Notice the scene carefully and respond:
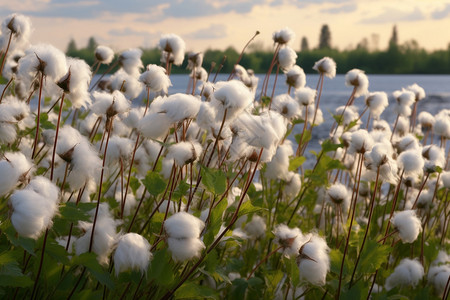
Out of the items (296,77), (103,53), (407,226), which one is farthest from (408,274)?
(103,53)

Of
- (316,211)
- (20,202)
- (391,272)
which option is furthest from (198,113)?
(316,211)

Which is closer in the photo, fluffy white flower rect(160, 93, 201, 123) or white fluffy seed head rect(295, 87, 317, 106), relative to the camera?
fluffy white flower rect(160, 93, 201, 123)

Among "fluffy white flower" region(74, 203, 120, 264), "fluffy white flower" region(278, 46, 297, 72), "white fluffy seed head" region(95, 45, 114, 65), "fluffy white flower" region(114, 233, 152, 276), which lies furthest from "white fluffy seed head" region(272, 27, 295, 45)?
"fluffy white flower" region(114, 233, 152, 276)

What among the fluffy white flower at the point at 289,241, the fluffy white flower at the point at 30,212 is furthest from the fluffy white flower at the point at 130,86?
the fluffy white flower at the point at 30,212

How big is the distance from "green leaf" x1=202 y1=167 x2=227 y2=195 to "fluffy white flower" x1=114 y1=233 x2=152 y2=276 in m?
0.22

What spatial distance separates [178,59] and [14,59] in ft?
3.93

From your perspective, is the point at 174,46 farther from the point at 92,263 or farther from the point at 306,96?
the point at 92,263

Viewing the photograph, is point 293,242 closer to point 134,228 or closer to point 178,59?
point 134,228

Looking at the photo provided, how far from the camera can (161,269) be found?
128cm

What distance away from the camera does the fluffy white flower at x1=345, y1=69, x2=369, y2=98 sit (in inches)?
110

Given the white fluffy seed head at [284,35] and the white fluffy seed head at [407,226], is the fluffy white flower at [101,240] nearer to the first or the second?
the white fluffy seed head at [407,226]

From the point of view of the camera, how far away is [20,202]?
104 centimetres

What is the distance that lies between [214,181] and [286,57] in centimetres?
123

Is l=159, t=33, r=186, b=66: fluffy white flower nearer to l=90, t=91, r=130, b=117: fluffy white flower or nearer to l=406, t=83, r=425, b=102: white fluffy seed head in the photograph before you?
l=90, t=91, r=130, b=117: fluffy white flower
